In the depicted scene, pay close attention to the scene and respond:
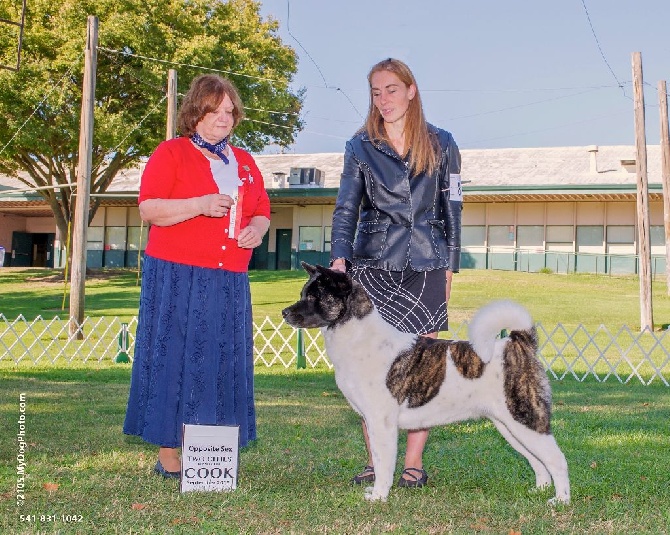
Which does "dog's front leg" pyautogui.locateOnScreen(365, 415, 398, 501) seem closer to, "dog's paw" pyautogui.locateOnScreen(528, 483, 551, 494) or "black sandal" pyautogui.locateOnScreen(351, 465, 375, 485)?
"black sandal" pyautogui.locateOnScreen(351, 465, 375, 485)

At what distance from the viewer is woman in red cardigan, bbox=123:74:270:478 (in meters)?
4.75

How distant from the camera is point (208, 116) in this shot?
4.79m

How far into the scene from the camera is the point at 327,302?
4445mm

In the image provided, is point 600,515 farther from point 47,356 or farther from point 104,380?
point 47,356

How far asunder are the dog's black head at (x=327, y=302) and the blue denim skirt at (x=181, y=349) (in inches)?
22.4

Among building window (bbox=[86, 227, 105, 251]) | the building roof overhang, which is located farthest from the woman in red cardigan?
building window (bbox=[86, 227, 105, 251])

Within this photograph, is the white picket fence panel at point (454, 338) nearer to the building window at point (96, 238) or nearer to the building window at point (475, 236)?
the building window at point (475, 236)

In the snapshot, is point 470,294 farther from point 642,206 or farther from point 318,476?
point 318,476

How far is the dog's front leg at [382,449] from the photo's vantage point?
444 cm

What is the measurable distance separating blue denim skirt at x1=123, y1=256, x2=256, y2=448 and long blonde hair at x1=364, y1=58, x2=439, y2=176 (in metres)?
1.25

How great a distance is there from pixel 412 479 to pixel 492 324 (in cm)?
117

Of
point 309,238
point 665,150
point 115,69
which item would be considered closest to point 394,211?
point 665,150

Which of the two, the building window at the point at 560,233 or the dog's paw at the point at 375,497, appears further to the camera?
the building window at the point at 560,233

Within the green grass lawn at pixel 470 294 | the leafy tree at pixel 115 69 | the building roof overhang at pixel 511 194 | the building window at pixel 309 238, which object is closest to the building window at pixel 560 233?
the building roof overhang at pixel 511 194
